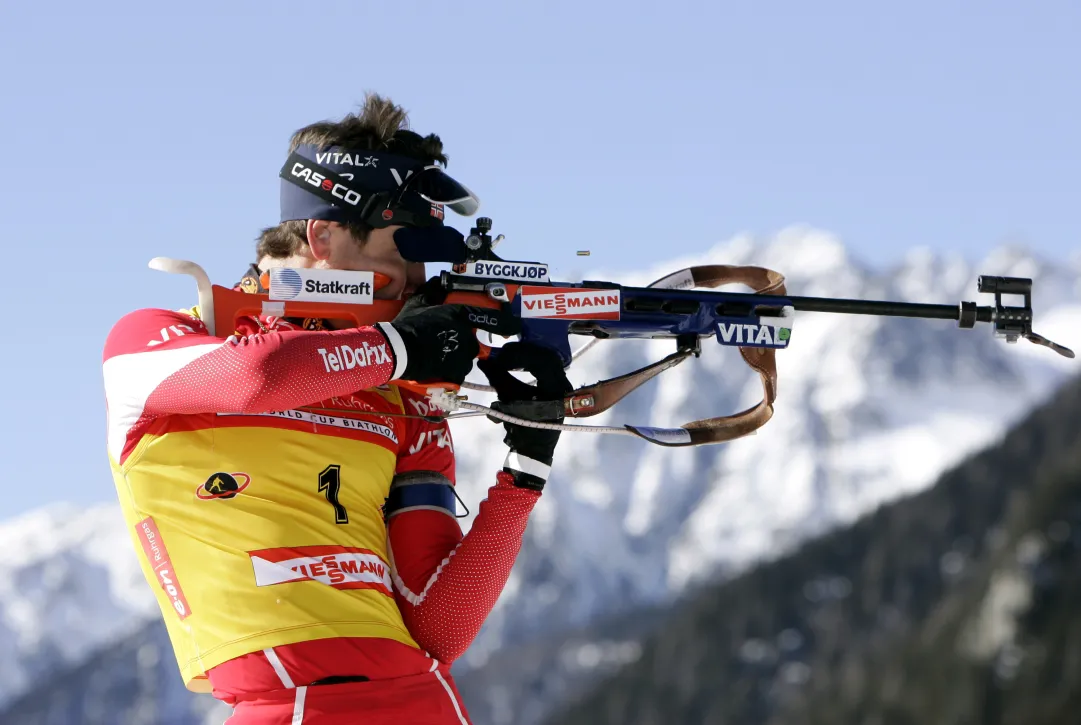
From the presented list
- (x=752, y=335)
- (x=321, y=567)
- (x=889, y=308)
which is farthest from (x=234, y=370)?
(x=889, y=308)

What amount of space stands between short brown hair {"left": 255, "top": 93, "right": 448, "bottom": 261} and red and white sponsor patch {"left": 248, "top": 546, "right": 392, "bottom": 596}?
1.40 meters

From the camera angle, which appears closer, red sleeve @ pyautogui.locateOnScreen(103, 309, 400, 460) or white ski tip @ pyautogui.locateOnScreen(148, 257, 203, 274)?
red sleeve @ pyautogui.locateOnScreen(103, 309, 400, 460)

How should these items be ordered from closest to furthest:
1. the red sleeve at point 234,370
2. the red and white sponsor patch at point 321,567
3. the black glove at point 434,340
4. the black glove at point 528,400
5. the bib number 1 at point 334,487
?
the red sleeve at point 234,370 < the red and white sponsor patch at point 321,567 < the black glove at point 434,340 < the bib number 1 at point 334,487 < the black glove at point 528,400

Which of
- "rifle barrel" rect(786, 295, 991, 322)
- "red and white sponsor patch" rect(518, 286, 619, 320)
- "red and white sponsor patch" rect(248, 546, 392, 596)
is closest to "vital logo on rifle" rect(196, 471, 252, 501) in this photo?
"red and white sponsor patch" rect(248, 546, 392, 596)

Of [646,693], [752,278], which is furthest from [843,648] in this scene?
[752,278]

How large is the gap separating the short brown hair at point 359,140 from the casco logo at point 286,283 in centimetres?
37

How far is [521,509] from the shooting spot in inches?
266

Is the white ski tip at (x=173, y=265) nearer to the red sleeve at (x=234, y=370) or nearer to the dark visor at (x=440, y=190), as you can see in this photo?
the red sleeve at (x=234, y=370)

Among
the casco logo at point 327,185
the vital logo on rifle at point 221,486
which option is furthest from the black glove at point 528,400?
the vital logo on rifle at point 221,486

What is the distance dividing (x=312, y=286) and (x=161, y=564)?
1267 mm

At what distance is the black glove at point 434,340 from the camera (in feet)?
20.0

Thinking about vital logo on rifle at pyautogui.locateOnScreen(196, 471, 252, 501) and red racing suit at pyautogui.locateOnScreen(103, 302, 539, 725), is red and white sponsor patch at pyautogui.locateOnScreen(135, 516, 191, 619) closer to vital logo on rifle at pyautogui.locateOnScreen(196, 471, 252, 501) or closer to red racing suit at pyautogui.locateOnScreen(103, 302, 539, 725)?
red racing suit at pyautogui.locateOnScreen(103, 302, 539, 725)

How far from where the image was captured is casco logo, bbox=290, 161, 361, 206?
6.61 m

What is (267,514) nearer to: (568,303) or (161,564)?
(161,564)
